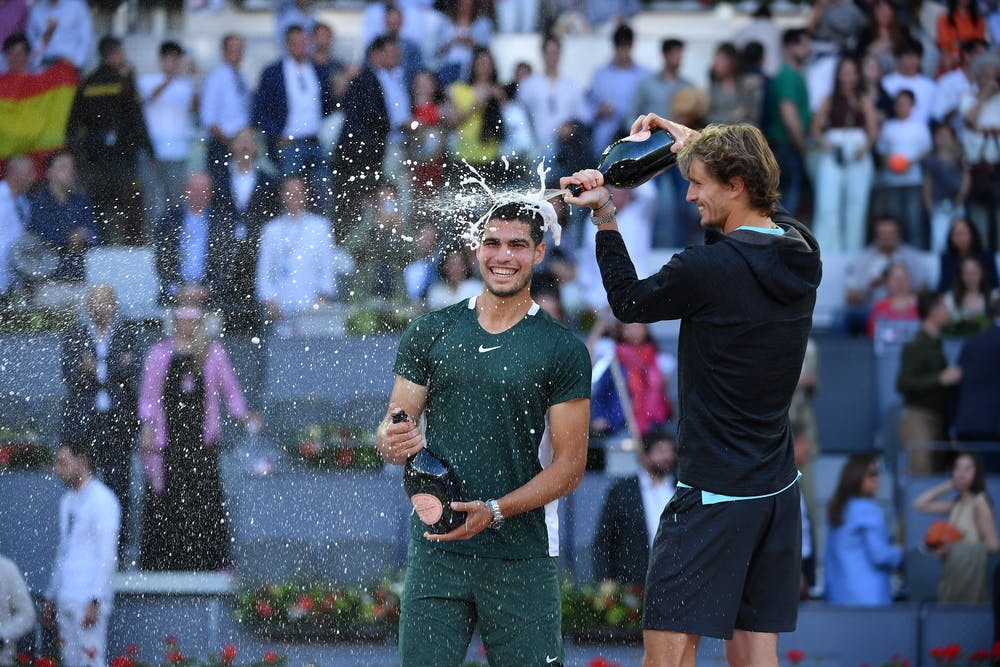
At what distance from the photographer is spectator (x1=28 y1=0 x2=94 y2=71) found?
1136cm

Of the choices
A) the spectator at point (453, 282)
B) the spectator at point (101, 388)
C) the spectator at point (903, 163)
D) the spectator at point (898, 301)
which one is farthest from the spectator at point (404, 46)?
the spectator at point (898, 301)

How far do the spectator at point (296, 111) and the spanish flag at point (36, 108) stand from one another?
134 cm

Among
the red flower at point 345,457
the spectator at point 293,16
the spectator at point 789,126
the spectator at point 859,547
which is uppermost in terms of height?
the spectator at point 293,16

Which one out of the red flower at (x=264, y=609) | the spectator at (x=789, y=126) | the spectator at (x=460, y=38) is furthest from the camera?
the spectator at (x=789, y=126)

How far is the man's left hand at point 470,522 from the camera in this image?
4.61 m

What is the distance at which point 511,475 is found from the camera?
4809 mm

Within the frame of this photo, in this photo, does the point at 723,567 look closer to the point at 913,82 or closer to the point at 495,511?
the point at 495,511

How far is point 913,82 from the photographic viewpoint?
12039 millimetres

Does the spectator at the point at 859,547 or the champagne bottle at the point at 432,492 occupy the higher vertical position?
the champagne bottle at the point at 432,492

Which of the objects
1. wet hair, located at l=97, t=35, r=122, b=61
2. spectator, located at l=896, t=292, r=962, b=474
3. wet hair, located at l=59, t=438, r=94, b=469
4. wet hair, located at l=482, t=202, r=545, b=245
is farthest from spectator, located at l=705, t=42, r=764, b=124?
wet hair, located at l=482, t=202, r=545, b=245

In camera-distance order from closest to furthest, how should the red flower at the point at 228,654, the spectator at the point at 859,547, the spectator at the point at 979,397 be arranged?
the red flower at the point at 228,654 → the spectator at the point at 859,547 → the spectator at the point at 979,397

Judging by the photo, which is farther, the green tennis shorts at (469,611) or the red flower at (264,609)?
the red flower at (264,609)

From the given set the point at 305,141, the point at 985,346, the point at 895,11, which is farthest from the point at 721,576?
the point at 895,11

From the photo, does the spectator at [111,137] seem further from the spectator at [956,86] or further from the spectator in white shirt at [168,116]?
the spectator at [956,86]
